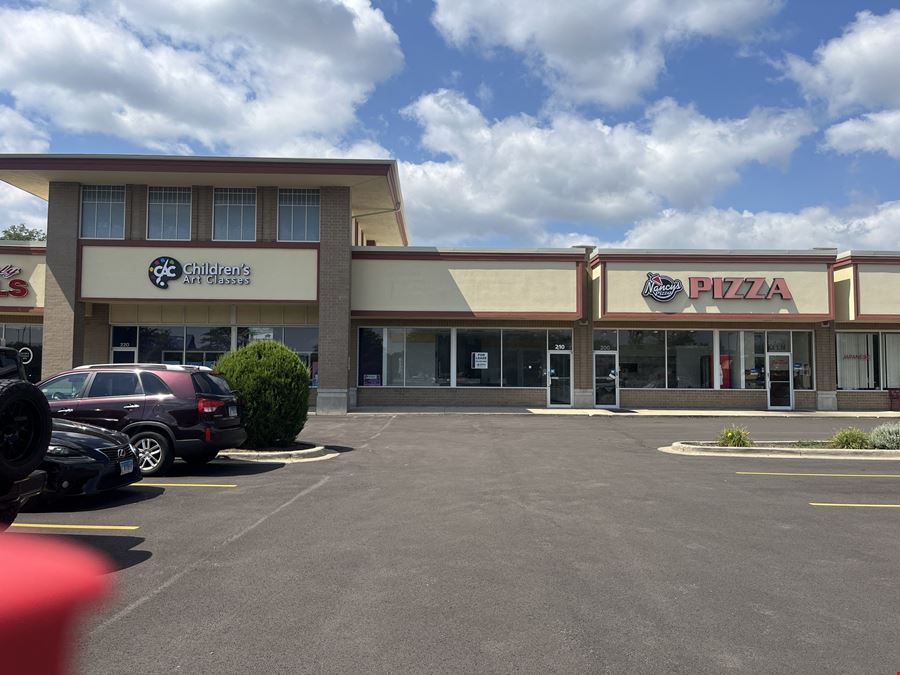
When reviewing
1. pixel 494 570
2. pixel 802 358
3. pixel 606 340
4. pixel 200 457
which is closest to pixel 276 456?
pixel 200 457

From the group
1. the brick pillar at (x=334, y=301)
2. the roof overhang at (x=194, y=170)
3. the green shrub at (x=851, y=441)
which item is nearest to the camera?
the green shrub at (x=851, y=441)

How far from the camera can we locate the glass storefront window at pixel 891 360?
2722cm

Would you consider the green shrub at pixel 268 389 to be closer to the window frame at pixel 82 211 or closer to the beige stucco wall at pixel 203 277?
the beige stucco wall at pixel 203 277

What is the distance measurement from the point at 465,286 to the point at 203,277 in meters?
9.63

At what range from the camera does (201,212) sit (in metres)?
24.6

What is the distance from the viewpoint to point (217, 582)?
18.1ft

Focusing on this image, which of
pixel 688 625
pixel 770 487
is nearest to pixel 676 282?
pixel 770 487

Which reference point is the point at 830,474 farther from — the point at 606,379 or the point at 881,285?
the point at 881,285

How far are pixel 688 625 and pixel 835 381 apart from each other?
85.9 ft

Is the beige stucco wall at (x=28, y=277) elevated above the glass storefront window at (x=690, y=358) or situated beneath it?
elevated above

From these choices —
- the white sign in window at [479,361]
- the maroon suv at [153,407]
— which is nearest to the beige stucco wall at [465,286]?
the white sign in window at [479,361]

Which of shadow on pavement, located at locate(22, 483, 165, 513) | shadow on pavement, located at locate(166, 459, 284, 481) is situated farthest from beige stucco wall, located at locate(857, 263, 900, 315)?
shadow on pavement, located at locate(22, 483, 165, 513)

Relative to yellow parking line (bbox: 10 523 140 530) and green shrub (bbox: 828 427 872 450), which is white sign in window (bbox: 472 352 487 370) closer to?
green shrub (bbox: 828 427 872 450)

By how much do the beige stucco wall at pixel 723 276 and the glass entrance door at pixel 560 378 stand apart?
3.34m
